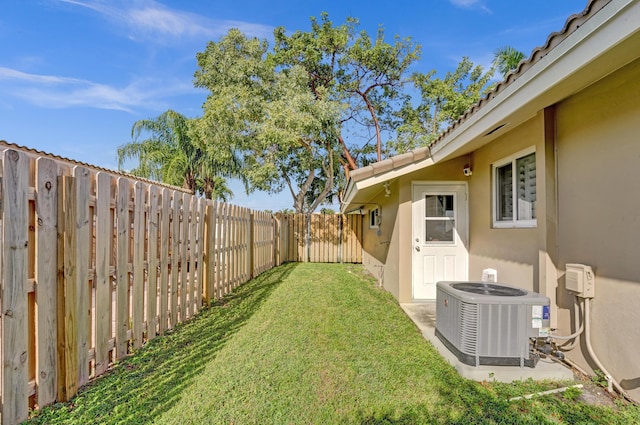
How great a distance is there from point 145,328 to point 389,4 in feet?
55.6

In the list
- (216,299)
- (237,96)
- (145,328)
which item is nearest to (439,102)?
(237,96)

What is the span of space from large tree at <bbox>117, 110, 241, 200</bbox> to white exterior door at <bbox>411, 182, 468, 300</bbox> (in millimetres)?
12717

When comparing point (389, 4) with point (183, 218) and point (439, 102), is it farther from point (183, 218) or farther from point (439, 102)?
point (183, 218)

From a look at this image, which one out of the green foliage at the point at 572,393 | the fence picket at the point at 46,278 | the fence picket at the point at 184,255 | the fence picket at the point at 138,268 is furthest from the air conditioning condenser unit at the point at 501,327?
the fence picket at the point at 184,255

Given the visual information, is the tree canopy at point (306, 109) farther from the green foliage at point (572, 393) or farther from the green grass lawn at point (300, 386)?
the green foliage at point (572, 393)

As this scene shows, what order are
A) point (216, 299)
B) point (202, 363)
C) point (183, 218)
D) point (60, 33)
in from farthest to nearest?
point (60, 33) < point (216, 299) < point (183, 218) < point (202, 363)

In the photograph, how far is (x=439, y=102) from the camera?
16.7 metres

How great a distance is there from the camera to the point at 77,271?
257 centimetres

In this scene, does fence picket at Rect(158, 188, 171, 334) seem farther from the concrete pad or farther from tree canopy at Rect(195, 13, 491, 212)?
tree canopy at Rect(195, 13, 491, 212)

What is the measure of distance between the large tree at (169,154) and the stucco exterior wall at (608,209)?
50.3 ft

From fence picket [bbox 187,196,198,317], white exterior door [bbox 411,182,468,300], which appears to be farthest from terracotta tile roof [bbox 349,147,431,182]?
fence picket [bbox 187,196,198,317]

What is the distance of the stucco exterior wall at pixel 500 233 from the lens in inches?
149

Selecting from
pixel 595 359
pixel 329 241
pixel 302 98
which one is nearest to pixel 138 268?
pixel 595 359

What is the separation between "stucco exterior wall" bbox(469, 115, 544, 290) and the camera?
12.5 feet
